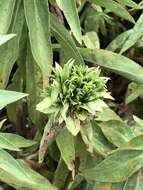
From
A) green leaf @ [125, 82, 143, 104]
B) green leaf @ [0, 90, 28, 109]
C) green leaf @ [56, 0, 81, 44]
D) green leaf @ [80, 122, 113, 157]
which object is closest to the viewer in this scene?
green leaf @ [0, 90, 28, 109]

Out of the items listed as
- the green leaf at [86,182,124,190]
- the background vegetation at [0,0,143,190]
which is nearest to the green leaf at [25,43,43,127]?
the background vegetation at [0,0,143,190]

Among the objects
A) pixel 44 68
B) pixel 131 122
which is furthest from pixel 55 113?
pixel 131 122

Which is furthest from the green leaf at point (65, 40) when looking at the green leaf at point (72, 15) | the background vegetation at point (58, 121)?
the green leaf at point (72, 15)

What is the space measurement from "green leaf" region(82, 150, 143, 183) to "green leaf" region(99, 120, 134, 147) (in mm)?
88

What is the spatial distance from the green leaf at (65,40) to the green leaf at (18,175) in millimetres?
298

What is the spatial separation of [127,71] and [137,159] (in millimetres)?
258

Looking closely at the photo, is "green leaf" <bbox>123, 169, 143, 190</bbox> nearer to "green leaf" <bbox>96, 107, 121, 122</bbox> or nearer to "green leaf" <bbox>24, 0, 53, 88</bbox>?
"green leaf" <bbox>96, 107, 121, 122</bbox>

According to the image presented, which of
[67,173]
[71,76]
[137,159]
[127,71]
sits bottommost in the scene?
[67,173]

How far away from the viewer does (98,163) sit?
53.4 inches

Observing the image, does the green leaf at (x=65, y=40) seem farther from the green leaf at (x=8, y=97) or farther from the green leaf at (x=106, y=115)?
the green leaf at (x=8, y=97)

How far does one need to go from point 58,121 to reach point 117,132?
0.31 metres

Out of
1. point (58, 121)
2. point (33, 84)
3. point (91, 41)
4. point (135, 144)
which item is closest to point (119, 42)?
point (91, 41)

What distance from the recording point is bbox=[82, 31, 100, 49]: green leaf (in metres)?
1.61

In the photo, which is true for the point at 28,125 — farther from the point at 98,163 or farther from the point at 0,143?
the point at 0,143
